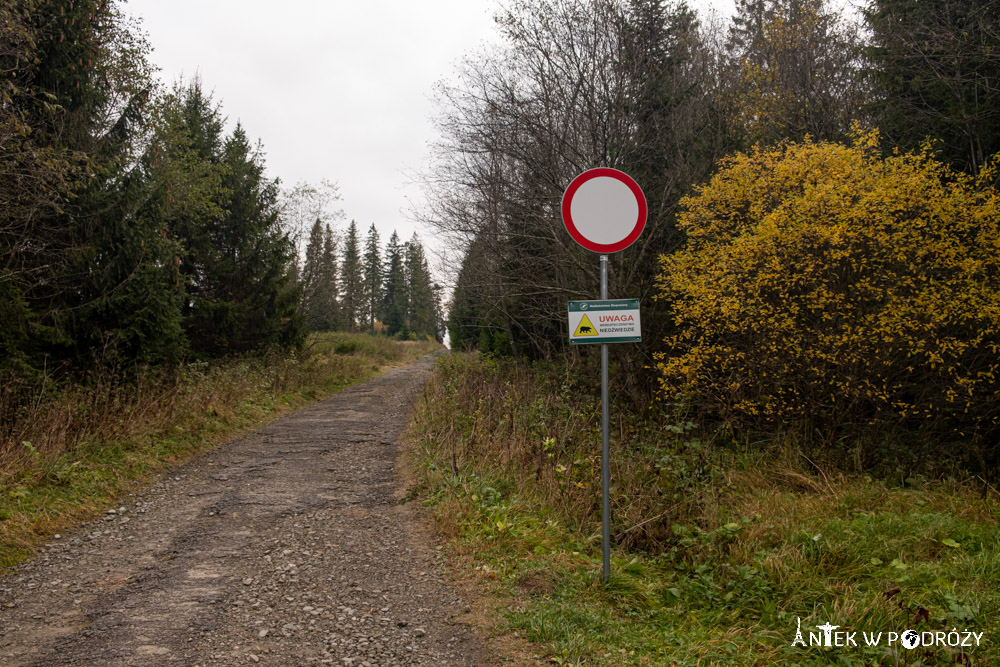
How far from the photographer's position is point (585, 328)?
3.78m

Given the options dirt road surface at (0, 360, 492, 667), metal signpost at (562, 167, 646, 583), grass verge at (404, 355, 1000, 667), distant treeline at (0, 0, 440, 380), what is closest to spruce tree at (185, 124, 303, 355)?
distant treeline at (0, 0, 440, 380)

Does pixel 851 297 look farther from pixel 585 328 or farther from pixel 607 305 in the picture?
pixel 585 328

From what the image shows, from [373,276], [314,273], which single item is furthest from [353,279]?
[314,273]

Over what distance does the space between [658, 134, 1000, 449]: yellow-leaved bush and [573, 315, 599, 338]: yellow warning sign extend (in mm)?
3718

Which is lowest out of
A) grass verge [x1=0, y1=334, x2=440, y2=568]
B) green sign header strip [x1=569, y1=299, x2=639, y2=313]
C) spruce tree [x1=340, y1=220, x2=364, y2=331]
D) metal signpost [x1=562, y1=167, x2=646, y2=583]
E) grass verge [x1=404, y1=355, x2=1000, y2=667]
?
grass verge [x1=404, y1=355, x2=1000, y2=667]

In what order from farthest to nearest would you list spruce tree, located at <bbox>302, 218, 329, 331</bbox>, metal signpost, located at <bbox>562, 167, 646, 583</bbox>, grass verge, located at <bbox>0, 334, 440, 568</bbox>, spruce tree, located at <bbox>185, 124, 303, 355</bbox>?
spruce tree, located at <bbox>302, 218, 329, 331</bbox> < spruce tree, located at <bbox>185, 124, 303, 355</bbox> < grass verge, located at <bbox>0, 334, 440, 568</bbox> < metal signpost, located at <bbox>562, 167, 646, 583</bbox>

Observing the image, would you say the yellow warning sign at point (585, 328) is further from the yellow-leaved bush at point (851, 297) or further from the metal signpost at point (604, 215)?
the yellow-leaved bush at point (851, 297)

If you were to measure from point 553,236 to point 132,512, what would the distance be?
729cm

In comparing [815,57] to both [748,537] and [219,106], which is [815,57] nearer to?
[748,537]

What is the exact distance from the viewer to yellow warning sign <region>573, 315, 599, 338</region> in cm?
377

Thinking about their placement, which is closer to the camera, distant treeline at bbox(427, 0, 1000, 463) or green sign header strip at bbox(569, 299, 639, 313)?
green sign header strip at bbox(569, 299, 639, 313)

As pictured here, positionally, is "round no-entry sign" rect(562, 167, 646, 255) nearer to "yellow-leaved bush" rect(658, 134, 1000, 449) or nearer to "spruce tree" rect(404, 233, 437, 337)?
"yellow-leaved bush" rect(658, 134, 1000, 449)

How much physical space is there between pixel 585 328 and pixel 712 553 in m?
2.09

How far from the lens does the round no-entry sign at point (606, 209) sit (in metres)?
3.89
